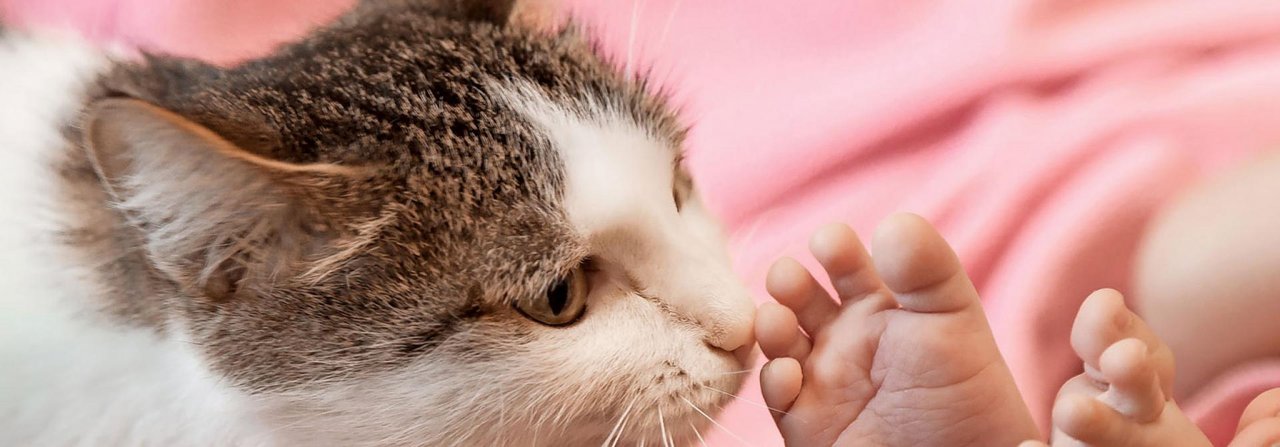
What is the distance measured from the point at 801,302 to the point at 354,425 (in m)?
0.40

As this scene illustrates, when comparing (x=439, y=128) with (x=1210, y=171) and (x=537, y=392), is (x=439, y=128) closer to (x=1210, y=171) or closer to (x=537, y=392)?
(x=537, y=392)

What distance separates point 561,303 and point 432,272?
0.35 ft

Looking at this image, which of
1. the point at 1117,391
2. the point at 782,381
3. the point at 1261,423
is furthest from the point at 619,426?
the point at 1261,423

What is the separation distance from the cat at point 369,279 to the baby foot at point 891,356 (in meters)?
0.07

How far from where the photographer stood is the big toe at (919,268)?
2.47 ft

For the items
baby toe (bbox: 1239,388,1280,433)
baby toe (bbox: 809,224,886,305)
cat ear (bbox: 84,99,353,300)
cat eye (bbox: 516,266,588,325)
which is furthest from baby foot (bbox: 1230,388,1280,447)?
cat ear (bbox: 84,99,353,300)

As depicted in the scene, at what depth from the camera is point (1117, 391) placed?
0.71m

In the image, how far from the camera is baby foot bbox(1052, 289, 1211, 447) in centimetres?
69

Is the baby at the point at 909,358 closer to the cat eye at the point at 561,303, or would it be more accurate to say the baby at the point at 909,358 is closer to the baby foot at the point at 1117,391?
the baby foot at the point at 1117,391

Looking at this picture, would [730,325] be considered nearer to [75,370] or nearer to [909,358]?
[909,358]

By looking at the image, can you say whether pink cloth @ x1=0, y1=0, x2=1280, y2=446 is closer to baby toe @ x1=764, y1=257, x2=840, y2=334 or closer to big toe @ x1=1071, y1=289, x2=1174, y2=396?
baby toe @ x1=764, y1=257, x2=840, y2=334

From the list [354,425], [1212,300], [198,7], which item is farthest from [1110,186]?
[198,7]

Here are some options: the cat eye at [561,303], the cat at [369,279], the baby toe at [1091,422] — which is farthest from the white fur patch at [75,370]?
the baby toe at [1091,422]

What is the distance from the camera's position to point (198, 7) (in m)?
1.51
